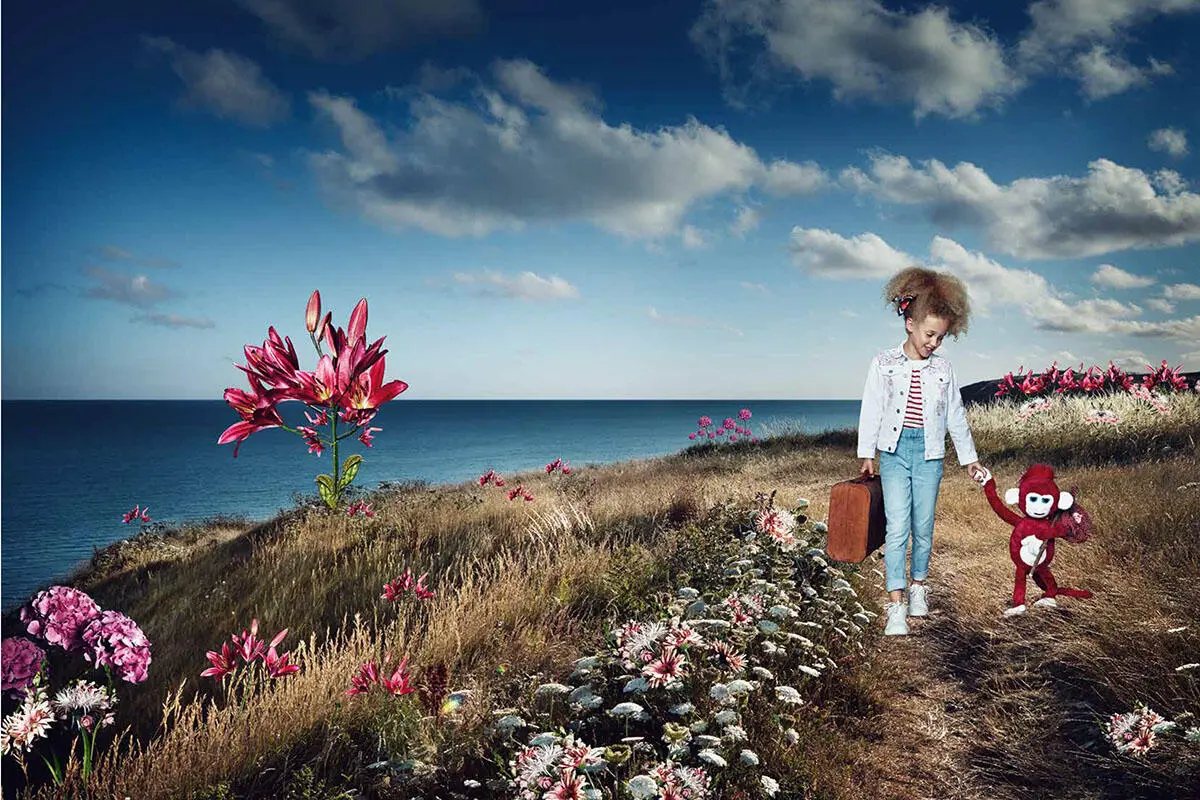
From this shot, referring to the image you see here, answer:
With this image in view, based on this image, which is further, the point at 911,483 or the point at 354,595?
the point at 354,595

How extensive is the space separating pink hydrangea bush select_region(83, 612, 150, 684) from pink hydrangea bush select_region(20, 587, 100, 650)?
29mm

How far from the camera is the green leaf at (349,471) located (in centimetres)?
152

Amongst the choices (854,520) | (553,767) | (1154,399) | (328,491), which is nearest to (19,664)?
(328,491)

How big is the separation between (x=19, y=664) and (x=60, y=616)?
0.59 feet

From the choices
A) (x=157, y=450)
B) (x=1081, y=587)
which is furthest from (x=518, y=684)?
(x=157, y=450)

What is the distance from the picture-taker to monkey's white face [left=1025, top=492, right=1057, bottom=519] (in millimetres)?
3125

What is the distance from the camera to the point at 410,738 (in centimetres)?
291

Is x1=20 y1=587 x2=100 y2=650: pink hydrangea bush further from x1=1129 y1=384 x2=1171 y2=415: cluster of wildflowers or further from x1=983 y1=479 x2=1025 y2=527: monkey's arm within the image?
x1=1129 y1=384 x2=1171 y2=415: cluster of wildflowers

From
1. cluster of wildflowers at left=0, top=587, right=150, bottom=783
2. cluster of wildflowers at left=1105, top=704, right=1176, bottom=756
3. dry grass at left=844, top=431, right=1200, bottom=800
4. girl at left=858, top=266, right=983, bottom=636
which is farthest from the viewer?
girl at left=858, top=266, right=983, bottom=636

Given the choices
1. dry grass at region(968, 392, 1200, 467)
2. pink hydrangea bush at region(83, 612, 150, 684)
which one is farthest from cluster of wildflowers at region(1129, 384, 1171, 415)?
pink hydrangea bush at region(83, 612, 150, 684)

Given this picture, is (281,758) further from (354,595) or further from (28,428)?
(28,428)

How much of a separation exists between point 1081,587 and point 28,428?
279 feet

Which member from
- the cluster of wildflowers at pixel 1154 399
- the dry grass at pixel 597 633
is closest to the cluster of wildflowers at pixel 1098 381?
the cluster of wildflowers at pixel 1154 399

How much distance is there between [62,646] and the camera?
7.39 ft
